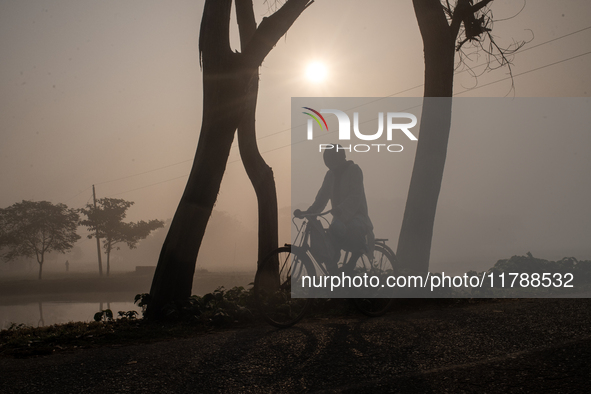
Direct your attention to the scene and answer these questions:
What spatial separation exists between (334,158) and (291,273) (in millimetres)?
1632

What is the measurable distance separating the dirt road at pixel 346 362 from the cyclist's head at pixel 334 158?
2.08m

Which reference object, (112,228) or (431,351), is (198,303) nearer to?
(431,351)

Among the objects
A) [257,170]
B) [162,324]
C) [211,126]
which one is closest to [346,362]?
[162,324]

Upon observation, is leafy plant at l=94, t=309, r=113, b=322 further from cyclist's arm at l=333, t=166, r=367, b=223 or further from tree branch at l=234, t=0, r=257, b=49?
tree branch at l=234, t=0, r=257, b=49

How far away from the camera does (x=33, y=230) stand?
53.8m

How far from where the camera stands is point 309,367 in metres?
3.57

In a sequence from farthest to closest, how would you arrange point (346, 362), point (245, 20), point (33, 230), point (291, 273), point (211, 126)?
1. point (33, 230)
2. point (245, 20)
3. point (211, 126)
4. point (291, 273)
5. point (346, 362)

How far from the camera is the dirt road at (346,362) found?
3.18 m

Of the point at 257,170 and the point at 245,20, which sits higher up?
the point at 245,20

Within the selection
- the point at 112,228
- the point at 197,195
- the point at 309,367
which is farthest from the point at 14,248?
the point at 309,367

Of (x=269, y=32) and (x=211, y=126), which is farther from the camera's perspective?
(x=269, y=32)

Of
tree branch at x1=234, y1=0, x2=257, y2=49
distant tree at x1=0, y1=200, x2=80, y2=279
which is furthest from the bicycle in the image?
distant tree at x1=0, y1=200, x2=80, y2=279

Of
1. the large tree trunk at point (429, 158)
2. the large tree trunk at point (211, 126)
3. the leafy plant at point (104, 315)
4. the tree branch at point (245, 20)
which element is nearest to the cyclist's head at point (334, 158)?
the large tree trunk at point (211, 126)

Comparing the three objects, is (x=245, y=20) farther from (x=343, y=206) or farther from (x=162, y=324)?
(x=162, y=324)
